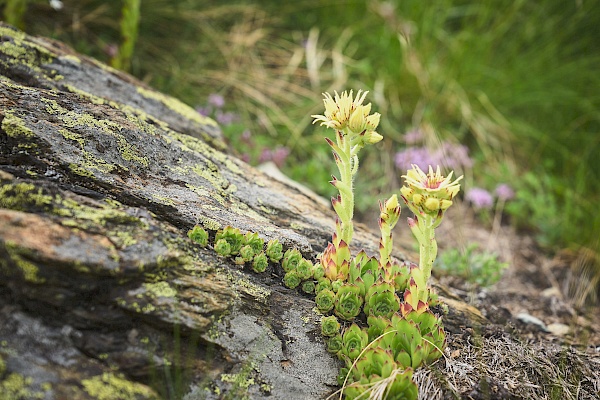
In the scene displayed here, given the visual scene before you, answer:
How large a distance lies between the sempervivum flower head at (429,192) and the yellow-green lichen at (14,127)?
53.2 inches

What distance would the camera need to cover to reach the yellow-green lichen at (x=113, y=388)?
4.77 ft

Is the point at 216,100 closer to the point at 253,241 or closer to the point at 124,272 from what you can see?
the point at 253,241

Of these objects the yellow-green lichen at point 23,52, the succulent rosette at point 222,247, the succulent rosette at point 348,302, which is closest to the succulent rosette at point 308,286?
the succulent rosette at point 348,302

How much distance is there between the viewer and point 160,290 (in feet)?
5.46

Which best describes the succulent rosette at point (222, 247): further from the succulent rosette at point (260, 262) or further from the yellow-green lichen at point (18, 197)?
the yellow-green lichen at point (18, 197)

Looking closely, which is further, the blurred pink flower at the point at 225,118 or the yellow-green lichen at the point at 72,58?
the blurred pink flower at the point at 225,118

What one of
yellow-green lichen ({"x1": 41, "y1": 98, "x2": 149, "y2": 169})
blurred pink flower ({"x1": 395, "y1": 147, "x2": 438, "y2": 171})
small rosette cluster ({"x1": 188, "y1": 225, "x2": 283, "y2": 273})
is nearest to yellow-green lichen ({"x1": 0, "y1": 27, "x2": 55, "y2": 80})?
yellow-green lichen ({"x1": 41, "y1": 98, "x2": 149, "y2": 169})

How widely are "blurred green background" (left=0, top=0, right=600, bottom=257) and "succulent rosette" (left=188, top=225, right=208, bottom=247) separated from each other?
2.19 meters

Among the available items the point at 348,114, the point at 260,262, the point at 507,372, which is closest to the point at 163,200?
the point at 260,262

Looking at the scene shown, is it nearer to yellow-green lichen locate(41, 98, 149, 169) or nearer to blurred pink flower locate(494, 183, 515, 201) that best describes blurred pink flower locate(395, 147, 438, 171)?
blurred pink flower locate(494, 183, 515, 201)

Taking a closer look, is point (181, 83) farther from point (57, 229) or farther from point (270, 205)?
point (57, 229)

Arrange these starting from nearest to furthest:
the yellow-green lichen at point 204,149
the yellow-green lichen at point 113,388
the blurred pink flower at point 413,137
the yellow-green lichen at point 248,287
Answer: the yellow-green lichen at point 113,388 < the yellow-green lichen at point 248,287 < the yellow-green lichen at point 204,149 < the blurred pink flower at point 413,137

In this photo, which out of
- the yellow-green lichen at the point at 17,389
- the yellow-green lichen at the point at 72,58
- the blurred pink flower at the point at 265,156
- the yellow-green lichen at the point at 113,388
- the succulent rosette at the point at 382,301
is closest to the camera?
the yellow-green lichen at the point at 17,389

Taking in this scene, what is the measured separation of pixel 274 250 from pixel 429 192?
631mm
